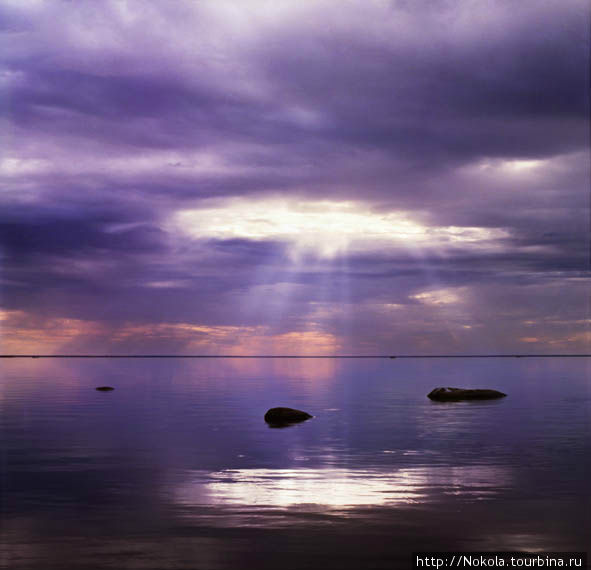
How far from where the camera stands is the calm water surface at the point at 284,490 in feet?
62.5

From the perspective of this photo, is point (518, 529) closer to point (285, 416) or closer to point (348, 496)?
point (348, 496)

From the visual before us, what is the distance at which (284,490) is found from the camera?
88.7 feet

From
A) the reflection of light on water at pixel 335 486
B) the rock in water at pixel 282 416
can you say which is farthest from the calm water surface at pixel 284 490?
the rock in water at pixel 282 416

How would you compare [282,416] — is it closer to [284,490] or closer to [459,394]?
[284,490]

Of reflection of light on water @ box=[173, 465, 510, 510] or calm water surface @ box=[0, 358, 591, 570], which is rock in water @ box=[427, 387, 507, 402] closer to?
calm water surface @ box=[0, 358, 591, 570]

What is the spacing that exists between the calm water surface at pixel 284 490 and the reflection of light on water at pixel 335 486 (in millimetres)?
90

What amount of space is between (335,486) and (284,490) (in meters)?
2.17

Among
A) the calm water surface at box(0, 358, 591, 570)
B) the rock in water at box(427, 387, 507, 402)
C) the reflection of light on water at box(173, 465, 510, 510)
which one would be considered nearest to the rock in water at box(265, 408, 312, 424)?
the calm water surface at box(0, 358, 591, 570)

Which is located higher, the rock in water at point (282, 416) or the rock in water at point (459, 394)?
the rock in water at point (459, 394)

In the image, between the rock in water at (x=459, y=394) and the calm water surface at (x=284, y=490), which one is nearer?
the calm water surface at (x=284, y=490)

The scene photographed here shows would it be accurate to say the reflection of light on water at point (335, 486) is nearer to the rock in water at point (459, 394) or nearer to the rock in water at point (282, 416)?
the rock in water at point (282, 416)

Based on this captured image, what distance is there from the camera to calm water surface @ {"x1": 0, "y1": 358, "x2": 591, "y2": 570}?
19.0 metres

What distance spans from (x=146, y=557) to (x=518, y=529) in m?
11.0

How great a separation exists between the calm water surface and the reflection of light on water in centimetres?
9
